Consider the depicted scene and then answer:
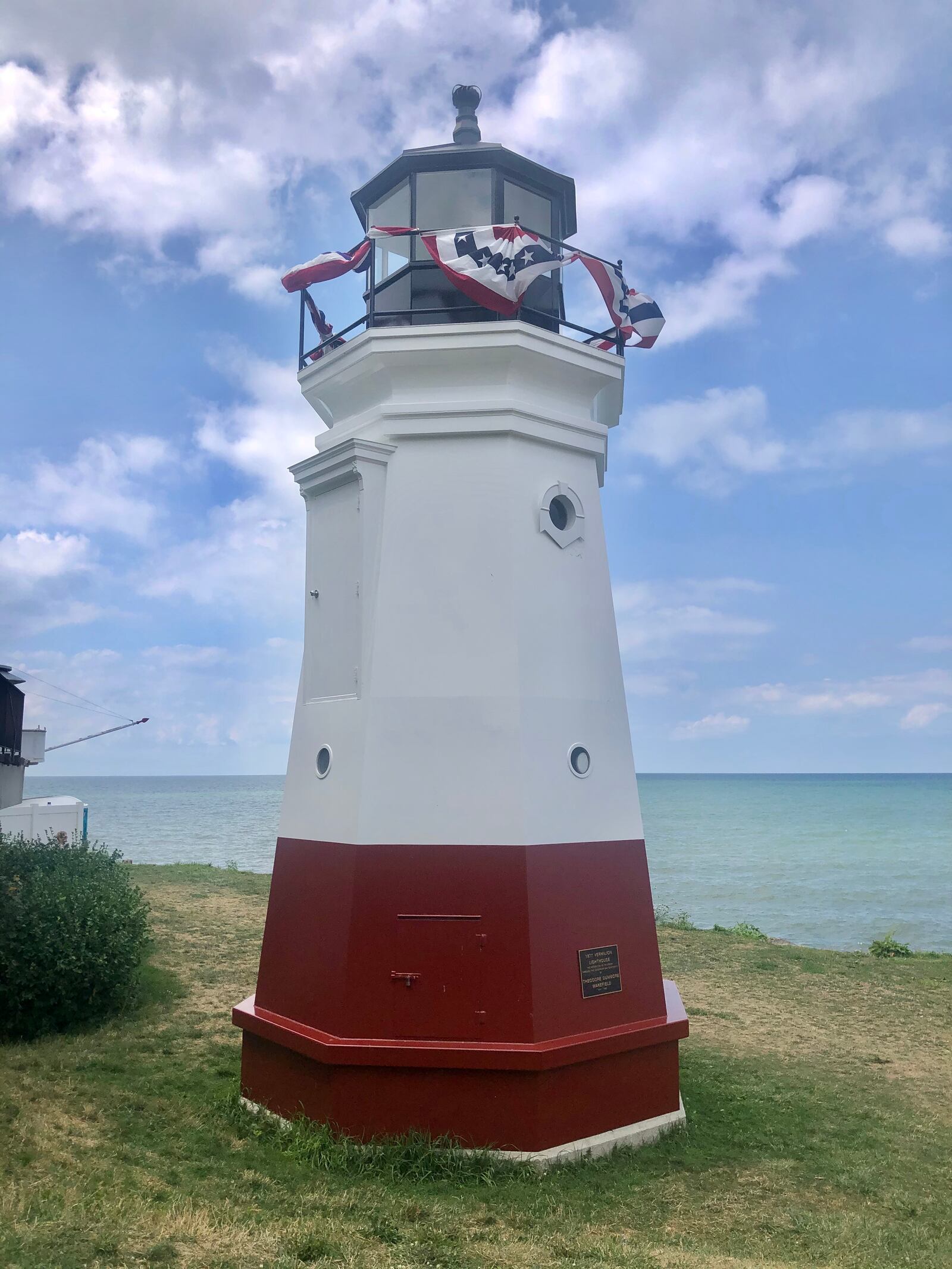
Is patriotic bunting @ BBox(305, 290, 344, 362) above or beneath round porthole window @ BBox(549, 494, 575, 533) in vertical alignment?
above

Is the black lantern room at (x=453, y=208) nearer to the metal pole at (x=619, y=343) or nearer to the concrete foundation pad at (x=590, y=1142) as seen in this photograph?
the metal pole at (x=619, y=343)

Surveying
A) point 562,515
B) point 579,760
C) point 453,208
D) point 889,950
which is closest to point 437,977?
point 579,760

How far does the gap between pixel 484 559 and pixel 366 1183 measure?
539cm

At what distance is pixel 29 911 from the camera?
1260cm

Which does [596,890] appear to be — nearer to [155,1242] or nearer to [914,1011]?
[155,1242]

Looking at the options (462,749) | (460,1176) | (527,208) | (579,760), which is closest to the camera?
(460,1176)

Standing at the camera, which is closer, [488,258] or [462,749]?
[462,749]

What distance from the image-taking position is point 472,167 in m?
9.99

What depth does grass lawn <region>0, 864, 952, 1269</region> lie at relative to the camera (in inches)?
260

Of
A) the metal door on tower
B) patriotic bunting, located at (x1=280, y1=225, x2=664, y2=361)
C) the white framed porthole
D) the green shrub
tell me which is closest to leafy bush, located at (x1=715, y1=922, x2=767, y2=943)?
the green shrub

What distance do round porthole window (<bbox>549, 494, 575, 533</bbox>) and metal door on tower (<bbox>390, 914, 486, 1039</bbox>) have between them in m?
3.89

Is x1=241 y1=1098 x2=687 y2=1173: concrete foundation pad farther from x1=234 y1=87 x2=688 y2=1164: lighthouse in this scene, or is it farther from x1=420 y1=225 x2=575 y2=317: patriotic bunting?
x1=420 y1=225 x2=575 y2=317: patriotic bunting

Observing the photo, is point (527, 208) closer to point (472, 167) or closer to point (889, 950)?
point (472, 167)

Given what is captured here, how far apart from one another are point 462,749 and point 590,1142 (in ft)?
11.9
